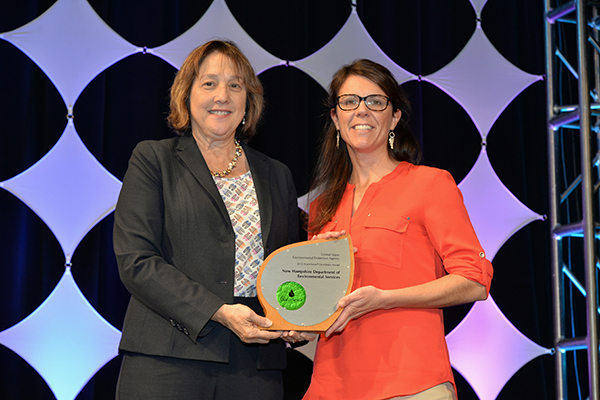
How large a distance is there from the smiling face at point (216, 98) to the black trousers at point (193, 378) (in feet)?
2.17

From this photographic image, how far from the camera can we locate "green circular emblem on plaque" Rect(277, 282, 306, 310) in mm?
1584

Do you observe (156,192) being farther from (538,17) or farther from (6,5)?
(538,17)

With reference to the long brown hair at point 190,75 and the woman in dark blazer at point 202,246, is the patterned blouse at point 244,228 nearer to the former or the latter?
the woman in dark blazer at point 202,246

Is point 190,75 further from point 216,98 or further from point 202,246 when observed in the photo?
point 202,246

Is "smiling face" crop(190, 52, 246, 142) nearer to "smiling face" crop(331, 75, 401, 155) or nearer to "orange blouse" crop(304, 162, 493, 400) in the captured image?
"smiling face" crop(331, 75, 401, 155)

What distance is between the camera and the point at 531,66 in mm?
3328

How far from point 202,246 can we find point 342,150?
Answer: 682 millimetres

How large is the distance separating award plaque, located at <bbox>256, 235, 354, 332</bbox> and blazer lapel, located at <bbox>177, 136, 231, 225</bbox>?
0.68 ft

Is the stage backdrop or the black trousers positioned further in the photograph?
the stage backdrop

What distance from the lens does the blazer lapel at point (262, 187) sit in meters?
1.74

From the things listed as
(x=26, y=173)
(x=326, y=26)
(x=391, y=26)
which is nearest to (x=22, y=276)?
(x=26, y=173)

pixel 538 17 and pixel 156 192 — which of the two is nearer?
pixel 156 192

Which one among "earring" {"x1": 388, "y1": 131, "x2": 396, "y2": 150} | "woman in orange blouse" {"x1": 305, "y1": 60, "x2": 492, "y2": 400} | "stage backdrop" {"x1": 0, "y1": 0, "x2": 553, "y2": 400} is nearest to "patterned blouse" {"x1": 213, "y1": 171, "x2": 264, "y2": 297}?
"woman in orange blouse" {"x1": 305, "y1": 60, "x2": 492, "y2": 400}

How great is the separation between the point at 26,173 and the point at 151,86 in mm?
694
